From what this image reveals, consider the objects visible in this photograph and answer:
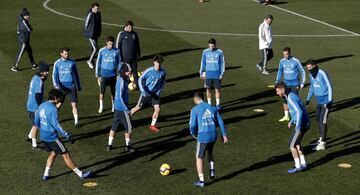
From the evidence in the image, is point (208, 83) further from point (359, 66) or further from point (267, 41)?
point (359, 66)

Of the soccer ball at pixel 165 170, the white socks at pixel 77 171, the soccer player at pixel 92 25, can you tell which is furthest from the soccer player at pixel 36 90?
the soccer player at pixel 92 25

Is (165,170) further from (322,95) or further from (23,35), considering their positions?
(23,35)

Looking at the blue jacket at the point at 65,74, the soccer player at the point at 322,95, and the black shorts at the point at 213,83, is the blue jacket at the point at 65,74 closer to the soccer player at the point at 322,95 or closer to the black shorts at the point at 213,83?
the black shorts at the point at 213,83

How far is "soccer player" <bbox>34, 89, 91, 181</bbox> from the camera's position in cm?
1806

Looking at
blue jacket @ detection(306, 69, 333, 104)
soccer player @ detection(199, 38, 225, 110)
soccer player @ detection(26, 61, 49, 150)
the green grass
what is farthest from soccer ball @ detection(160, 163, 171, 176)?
soccer player @ detection(199, 38, 225, 110)

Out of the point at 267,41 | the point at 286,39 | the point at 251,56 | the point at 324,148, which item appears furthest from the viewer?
the point at 286,39

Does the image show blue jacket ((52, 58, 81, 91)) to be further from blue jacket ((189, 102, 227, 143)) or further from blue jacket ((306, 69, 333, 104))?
blue jacket ((306, 69, 333, 104))

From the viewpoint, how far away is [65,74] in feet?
75.0

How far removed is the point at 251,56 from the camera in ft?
107

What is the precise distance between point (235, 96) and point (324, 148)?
624 centimetres

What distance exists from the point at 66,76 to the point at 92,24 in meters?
8.33

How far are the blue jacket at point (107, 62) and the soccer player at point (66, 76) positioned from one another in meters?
1.66

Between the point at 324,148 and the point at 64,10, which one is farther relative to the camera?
the point at 64,10

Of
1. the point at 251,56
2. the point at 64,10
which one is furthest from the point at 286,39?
the point at 64,10
